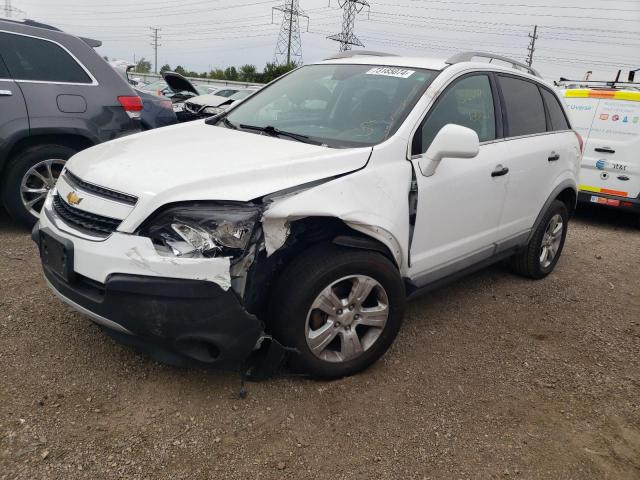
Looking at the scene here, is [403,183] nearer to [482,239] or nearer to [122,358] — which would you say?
[482,239]

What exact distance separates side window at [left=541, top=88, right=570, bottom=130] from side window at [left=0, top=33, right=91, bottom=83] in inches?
163

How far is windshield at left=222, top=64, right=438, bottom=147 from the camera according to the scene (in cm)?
304

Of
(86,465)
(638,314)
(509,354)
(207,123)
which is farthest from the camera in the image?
(638,314)

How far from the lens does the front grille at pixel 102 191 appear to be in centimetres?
238

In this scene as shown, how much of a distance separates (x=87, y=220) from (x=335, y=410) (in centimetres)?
153

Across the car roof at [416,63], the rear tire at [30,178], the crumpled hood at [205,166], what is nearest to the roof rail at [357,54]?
the car roof at [416,63]

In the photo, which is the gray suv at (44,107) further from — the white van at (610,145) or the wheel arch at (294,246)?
the white van at (610,145)

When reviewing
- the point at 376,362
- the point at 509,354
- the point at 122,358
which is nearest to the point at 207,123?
the point at 122,358

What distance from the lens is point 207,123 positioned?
12.2 ft

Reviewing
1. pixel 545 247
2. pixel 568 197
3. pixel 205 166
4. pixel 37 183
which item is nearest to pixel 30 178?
pixel 37 183

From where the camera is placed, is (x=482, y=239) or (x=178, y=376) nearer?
(x=178, y=376)

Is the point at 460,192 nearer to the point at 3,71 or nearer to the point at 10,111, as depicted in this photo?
the point at 10,111

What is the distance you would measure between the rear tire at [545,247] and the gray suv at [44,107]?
Answer: 12.8 feet

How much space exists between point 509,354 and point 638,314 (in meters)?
1.61
